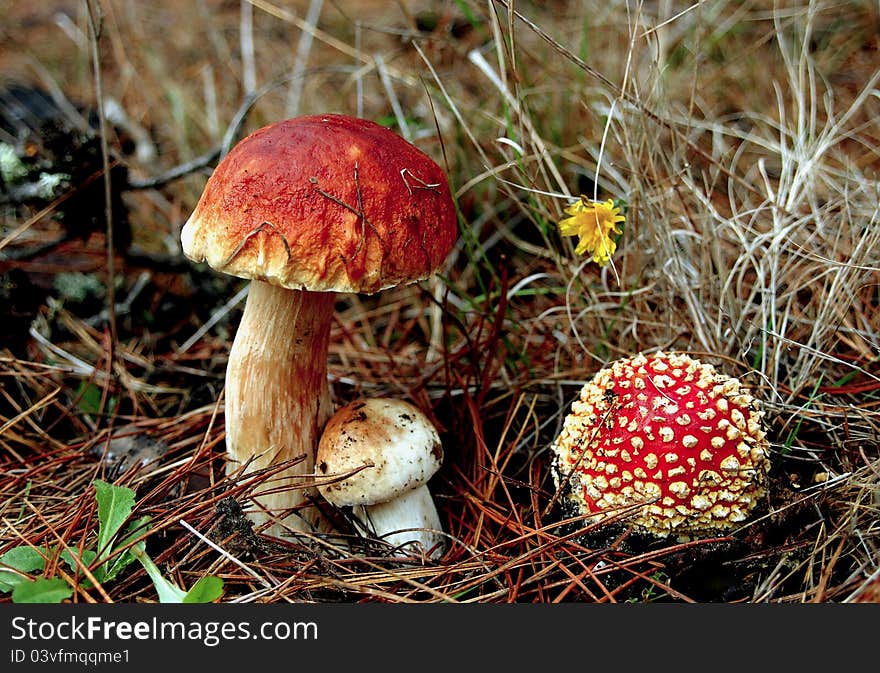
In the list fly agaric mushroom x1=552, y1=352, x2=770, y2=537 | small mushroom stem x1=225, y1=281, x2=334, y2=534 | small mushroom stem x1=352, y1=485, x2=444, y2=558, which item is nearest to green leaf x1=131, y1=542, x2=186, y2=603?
small mushroom stem x1=225, y1=281, x2=334, y2=534

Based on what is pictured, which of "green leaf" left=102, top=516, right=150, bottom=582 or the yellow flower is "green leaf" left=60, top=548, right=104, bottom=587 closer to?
"green leaf" left=102, top=516, right=150, bottom=582

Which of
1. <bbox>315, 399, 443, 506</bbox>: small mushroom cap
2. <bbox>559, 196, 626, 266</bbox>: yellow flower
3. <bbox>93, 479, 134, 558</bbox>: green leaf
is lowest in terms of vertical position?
<bbox>93, 479, 134, 558</bbox>: green leaf

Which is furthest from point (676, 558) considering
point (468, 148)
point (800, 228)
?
point (468, 148)

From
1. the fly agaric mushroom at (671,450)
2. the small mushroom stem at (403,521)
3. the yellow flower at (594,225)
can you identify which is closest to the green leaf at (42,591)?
the small mushroom stem at (403,521)

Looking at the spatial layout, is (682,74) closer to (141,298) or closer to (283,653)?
(141,298)

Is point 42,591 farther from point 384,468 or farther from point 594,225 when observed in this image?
point 594,225
